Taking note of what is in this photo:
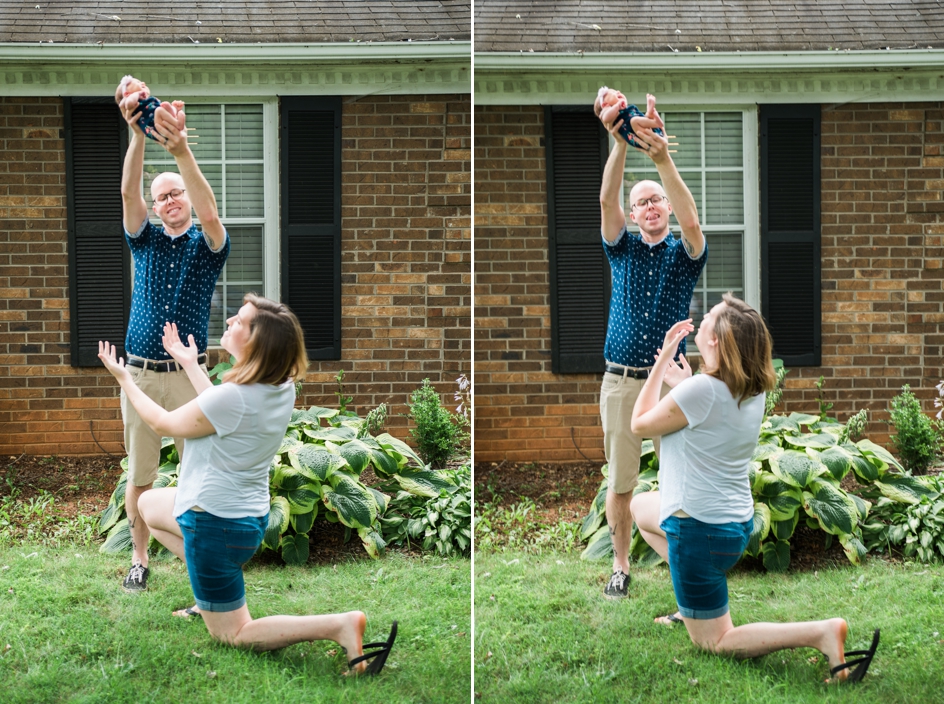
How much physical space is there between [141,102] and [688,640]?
293 cm

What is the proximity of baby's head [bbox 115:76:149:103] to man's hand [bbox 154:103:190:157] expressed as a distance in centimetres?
10

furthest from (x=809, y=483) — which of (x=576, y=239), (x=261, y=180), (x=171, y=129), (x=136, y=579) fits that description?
(x=171, y=129)

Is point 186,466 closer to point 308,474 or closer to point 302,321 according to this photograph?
point 308,474

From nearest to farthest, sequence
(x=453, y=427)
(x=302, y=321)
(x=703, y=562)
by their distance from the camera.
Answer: (x=703, y=562) < (x=302, y=321) < (x=453, y=427)

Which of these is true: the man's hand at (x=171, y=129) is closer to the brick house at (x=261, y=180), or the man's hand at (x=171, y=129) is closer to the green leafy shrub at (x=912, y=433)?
the brick house at (x=261, y=180)

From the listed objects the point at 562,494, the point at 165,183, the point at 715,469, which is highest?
the point at 165,183

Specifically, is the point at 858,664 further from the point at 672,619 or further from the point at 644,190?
the point at 644,190

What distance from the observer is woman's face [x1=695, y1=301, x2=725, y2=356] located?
2990 mm

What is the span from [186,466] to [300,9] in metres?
1.87

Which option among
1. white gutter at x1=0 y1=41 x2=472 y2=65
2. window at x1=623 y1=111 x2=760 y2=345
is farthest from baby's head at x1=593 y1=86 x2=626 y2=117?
white gutter at x1=0 y1=41 x2=472 y2=65

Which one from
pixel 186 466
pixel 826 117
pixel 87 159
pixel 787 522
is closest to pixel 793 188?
pixel 826 117

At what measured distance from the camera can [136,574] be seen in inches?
128

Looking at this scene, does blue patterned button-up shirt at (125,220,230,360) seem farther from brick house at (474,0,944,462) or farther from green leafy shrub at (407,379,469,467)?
brick house at (474,0,944,462)

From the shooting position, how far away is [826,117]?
3.16 m
